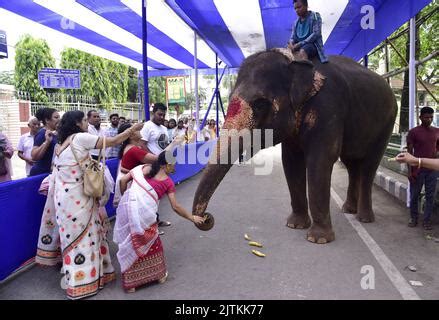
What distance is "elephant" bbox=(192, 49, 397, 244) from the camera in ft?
12.2

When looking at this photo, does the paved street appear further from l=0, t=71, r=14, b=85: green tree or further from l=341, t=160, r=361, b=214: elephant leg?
l=0, t=71, r=14, b=85: green tree

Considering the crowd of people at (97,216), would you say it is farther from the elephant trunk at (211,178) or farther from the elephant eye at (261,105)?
the elephant eye at (261,105)

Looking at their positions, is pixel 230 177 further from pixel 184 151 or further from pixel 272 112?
pixel 272 112

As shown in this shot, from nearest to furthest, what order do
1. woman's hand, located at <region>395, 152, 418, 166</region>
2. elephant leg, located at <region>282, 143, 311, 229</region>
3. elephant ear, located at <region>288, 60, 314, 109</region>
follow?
woman's hand, located at <region>395, 152, 418, 166</region>
elephant ear, located at <region>288, 60, 314, 109</region>
elephant leg, located at <region>282, 143, 311, 229</region>

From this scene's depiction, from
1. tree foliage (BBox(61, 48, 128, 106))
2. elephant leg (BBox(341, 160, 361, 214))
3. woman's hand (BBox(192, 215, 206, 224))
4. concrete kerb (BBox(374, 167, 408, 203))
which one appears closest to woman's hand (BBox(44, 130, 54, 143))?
Answer: woman's hand (BBox(192, 215, 206, 224))

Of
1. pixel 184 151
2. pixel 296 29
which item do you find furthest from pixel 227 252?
pixel 184 151

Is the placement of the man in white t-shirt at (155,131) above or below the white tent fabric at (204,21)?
below

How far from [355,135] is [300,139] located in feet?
3.18

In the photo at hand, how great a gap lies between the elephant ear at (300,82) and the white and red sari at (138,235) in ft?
6.03

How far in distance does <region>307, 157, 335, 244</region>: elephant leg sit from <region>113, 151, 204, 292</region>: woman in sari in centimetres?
158

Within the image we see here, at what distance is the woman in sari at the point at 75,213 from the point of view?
3127 mm

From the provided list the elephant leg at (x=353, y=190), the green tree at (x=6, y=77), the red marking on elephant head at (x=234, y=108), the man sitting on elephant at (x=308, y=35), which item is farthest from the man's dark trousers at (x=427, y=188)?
the green tree at (x=6, y=77)

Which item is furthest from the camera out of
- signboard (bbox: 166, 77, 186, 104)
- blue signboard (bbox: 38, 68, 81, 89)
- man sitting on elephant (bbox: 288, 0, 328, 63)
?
signboard (bbox: 166, 77, 186, 104)

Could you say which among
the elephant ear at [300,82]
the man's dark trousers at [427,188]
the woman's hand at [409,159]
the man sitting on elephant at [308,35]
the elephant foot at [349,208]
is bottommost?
the elephant foot at [349,208]
